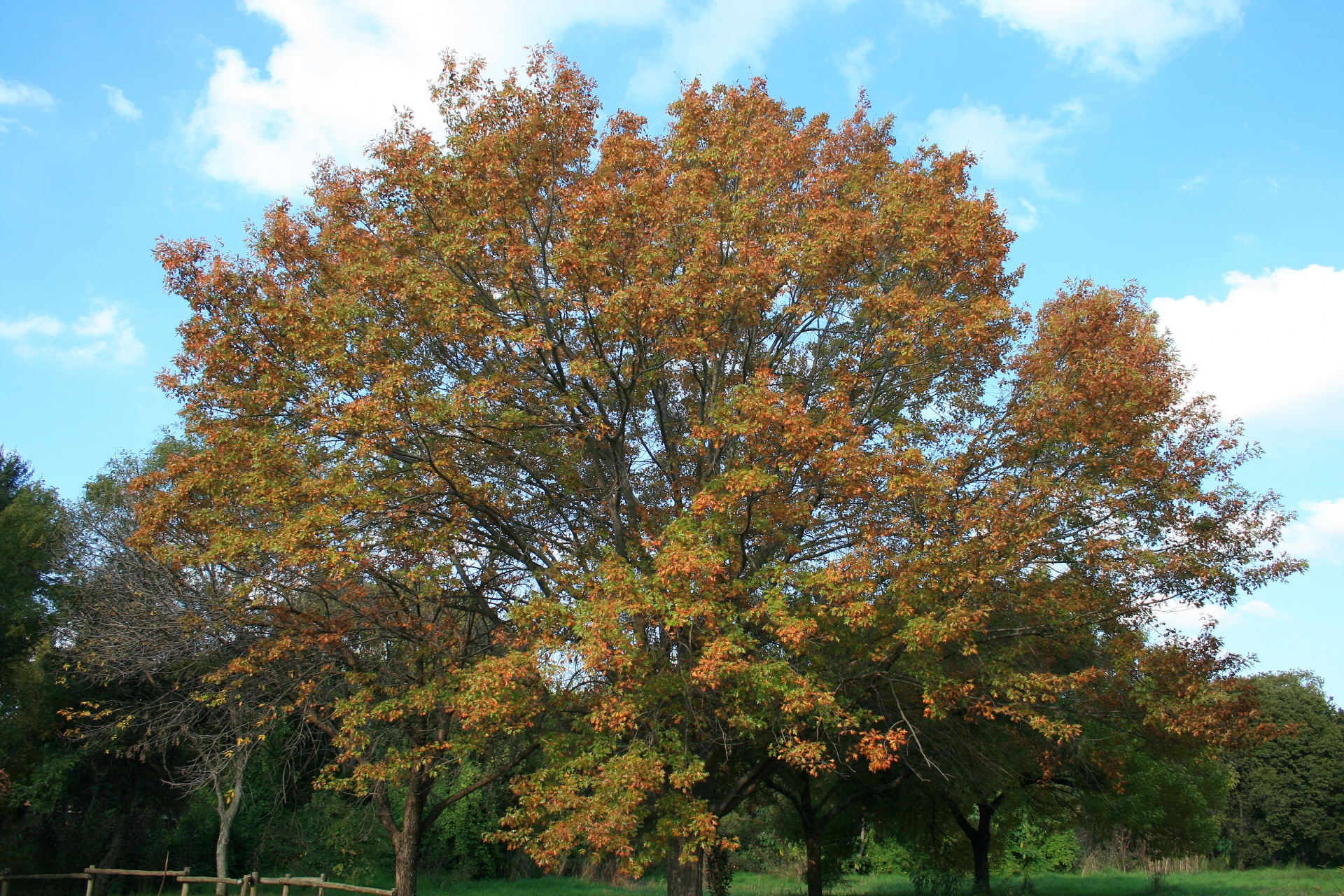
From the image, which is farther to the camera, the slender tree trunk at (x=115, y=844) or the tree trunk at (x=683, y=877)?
the slender tree trunk at (x=115, y=844)

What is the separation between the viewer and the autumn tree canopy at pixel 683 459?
34.6ft

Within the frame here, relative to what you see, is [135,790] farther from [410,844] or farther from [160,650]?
[410,844]

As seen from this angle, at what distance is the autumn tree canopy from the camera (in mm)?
10539

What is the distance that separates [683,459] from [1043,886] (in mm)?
23686

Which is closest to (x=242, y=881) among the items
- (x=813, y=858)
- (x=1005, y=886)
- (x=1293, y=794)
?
(x=813, y=858)

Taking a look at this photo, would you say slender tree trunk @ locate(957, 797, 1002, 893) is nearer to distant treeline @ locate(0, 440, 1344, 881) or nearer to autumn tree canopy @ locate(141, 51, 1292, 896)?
distant treeline @ locate(0, 440, 1344, 881)

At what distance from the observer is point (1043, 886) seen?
28.4 meters

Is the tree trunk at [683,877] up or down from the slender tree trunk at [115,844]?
up

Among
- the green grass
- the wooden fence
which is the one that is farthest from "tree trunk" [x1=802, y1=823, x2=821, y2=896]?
the wooden fence

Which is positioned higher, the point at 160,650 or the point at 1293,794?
the point at 160,650

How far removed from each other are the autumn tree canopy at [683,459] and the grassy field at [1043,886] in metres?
15.7

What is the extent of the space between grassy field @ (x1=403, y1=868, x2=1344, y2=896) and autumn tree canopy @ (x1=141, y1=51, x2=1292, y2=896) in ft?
51.4

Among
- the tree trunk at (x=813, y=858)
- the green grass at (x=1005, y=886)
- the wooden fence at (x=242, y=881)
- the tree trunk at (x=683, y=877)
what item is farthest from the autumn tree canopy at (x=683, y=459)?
the green grass at (x=1005, y=886)

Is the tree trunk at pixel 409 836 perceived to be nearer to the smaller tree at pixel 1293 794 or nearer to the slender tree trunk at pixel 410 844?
the slender tree trunk at pixel 410 844
